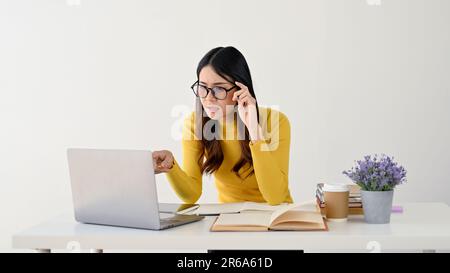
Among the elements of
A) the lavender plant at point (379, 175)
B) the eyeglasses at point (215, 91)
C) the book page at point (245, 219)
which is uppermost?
the eyeglasses at point (215, 91)

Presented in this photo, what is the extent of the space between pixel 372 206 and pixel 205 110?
2.72ft

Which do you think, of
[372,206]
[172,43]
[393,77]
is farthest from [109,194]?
[393,77]

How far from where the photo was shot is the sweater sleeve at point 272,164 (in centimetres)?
218

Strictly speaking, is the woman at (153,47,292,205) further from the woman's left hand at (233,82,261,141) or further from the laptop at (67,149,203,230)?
the laptop at (67,149,203,230)

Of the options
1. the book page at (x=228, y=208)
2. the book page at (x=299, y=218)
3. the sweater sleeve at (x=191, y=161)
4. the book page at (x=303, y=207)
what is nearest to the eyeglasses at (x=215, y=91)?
the sweater sleeve at (x=191, y=161)

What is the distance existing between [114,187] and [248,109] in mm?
711

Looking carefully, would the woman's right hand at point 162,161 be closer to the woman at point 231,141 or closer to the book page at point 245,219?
the woman at point 231,141

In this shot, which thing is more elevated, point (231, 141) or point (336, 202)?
point (231, 141)

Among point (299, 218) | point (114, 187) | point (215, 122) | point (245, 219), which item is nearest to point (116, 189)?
point (114, 187)

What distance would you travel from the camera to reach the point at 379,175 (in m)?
1.68

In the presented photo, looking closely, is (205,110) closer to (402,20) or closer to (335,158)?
(335,158)

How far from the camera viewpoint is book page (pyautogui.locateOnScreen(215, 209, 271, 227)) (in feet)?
5.34

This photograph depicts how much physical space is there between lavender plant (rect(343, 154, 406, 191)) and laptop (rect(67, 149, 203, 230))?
0.48 meters

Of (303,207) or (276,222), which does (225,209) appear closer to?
(303,207)
